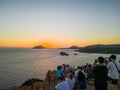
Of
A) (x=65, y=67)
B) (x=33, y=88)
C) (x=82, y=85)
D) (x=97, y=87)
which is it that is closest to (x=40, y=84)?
(x=33, y=88)

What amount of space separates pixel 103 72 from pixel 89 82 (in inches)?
249

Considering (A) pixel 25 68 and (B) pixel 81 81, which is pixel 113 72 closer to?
(B) pixel 81 81

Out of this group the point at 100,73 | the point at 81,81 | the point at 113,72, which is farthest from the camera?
the point at 81,81

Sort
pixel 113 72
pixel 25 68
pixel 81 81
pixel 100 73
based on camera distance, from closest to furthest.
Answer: pixel 100 73 → pixel 113 72 → pixel 81 81 → pixel 25 68

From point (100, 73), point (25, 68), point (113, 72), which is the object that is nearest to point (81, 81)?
point (113, 72)

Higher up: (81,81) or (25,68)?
(81,81)

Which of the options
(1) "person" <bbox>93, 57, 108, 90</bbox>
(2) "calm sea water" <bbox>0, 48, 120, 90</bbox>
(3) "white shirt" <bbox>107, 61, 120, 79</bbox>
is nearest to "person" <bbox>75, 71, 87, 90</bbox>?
(3) "white shirt" <bbox>107, 61, 120, 79</bbox>

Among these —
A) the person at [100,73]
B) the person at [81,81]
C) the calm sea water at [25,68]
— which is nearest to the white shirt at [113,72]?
the person at [100,73]

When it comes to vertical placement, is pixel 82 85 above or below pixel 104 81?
below

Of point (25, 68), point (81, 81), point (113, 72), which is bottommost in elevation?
point (25, 68)

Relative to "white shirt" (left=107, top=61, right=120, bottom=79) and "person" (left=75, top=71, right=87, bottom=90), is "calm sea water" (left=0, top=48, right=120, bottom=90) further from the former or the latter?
"white shirt" (left=107, top=61, right=120, bottom=79)

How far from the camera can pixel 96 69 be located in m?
5.86

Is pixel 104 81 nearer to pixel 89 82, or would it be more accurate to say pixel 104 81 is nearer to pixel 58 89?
pixel 58 89

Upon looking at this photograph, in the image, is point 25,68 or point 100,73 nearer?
point 100,73
